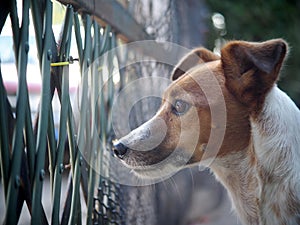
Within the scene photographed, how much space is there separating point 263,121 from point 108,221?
0.86 meters

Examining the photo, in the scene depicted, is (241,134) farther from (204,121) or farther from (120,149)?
(120,149)

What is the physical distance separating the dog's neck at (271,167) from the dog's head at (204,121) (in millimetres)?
56

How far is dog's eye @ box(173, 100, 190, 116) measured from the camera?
6.66 feet

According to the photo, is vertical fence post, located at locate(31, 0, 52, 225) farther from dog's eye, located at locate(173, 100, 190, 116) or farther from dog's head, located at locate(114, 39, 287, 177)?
dog's eye, located at locate(173, 100, 190, 116)

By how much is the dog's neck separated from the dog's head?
6 centimetres

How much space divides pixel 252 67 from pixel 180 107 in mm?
357

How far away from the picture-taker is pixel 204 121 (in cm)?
200

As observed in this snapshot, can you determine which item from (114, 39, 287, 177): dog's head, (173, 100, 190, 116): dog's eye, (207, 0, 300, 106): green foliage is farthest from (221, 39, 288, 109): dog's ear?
(207, 0, 300, 106): green foliage

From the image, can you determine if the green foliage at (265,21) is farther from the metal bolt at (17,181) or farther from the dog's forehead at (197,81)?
the metal bolt at (17,181)

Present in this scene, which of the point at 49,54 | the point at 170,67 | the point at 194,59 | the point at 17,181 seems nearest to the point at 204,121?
the point at 194,59

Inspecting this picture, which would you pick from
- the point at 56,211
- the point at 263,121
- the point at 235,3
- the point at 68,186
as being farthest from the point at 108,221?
the point at 235,3

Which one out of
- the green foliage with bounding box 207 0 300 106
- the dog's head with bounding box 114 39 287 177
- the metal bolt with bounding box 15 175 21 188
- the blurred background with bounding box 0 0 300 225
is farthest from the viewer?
the green foliage with bounding box 207 0 300 106

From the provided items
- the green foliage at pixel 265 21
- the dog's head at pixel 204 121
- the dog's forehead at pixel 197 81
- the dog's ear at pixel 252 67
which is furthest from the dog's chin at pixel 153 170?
the green foliage at pixel 265 21

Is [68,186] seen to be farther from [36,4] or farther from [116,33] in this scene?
[116,33]
